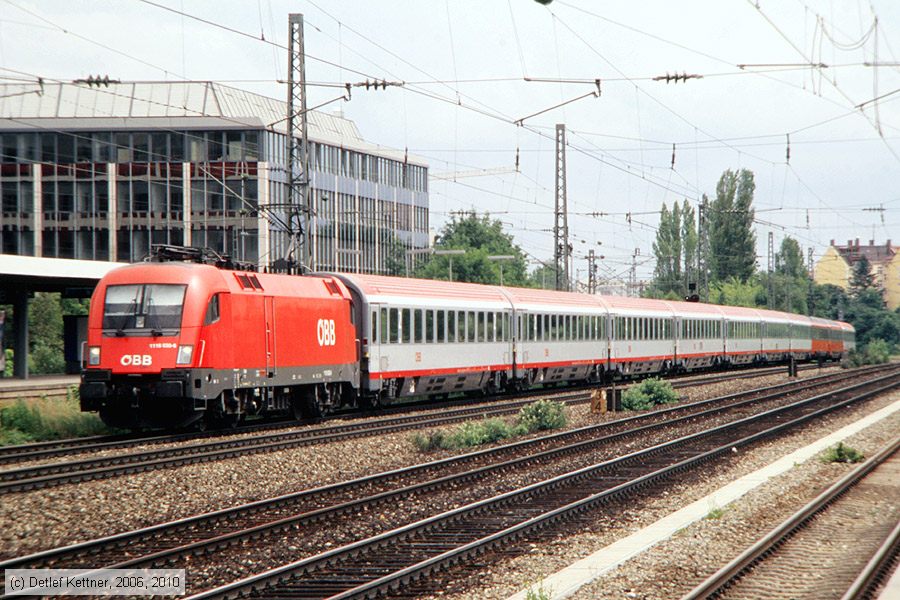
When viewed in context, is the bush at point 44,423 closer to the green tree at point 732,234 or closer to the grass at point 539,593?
the grass at point 539,593

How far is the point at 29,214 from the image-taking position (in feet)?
254

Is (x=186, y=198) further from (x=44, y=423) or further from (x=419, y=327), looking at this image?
(x=44, y=423)

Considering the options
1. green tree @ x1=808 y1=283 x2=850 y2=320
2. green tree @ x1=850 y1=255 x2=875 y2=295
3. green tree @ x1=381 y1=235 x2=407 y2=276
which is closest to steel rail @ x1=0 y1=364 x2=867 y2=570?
green tree @ x1=381 y1=235 x2=407 y2=276

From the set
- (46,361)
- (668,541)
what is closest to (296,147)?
(668,541)

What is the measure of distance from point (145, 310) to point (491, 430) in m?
7.55

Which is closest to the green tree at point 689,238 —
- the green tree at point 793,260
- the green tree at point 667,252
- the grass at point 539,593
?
the green tree at point 667,252

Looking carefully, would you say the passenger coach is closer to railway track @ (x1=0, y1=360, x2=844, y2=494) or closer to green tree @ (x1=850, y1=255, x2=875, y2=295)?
railway track @ (x1=0, y1=360, x2=844, y2=494)

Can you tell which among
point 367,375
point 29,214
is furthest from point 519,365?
point 29,214

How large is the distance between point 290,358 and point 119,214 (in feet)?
187

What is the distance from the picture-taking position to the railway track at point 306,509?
37.7 ft

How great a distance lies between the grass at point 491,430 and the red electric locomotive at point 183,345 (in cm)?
371

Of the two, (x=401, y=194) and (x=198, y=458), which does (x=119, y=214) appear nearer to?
(x=401, y=194)

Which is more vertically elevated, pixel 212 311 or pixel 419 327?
pixel 212 311

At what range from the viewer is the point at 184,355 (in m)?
20.8
